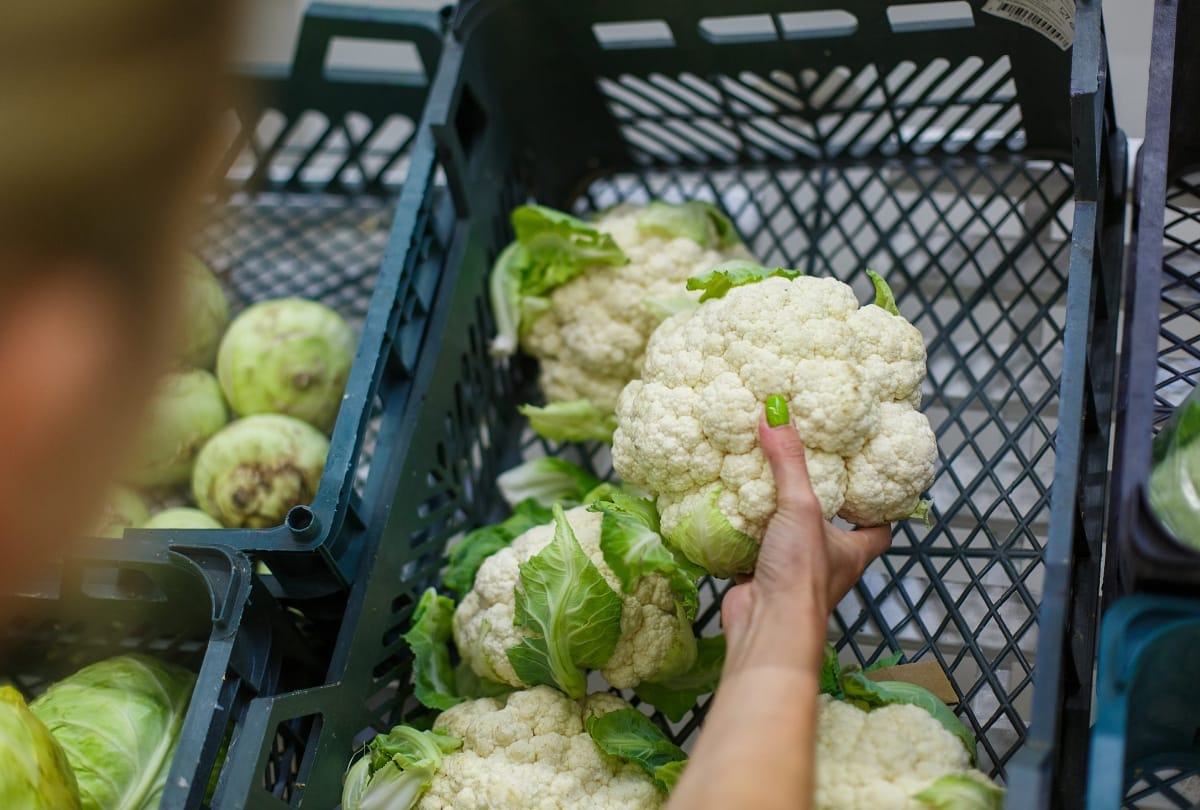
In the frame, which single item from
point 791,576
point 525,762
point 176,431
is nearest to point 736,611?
point 791,576

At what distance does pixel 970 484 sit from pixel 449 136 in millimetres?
682

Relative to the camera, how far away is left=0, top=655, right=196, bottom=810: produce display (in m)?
0.90

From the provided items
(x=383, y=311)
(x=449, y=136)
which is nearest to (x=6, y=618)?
(x=383, y=311)

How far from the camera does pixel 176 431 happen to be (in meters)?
1.25

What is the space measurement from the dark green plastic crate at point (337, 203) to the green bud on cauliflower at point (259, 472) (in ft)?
0.23

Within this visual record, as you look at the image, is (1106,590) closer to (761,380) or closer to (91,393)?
(761,380)

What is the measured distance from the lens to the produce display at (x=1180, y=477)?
792 mm

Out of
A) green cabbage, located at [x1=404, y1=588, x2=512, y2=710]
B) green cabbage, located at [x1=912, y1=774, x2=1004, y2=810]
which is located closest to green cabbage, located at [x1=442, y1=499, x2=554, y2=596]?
green cabbage, located at [x1=404, y1=588, x2=512, y2=710]

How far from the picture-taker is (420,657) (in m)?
1.07

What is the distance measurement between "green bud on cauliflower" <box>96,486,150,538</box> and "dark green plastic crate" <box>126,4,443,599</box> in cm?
26

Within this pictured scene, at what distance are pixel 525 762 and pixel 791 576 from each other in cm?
33

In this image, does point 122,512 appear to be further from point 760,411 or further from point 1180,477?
point 1180,477

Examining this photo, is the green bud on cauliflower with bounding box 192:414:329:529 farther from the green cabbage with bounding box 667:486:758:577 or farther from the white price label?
the white price label

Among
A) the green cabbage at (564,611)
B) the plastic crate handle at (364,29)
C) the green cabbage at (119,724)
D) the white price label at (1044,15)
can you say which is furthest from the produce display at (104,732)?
the white price label at (1044,15)
